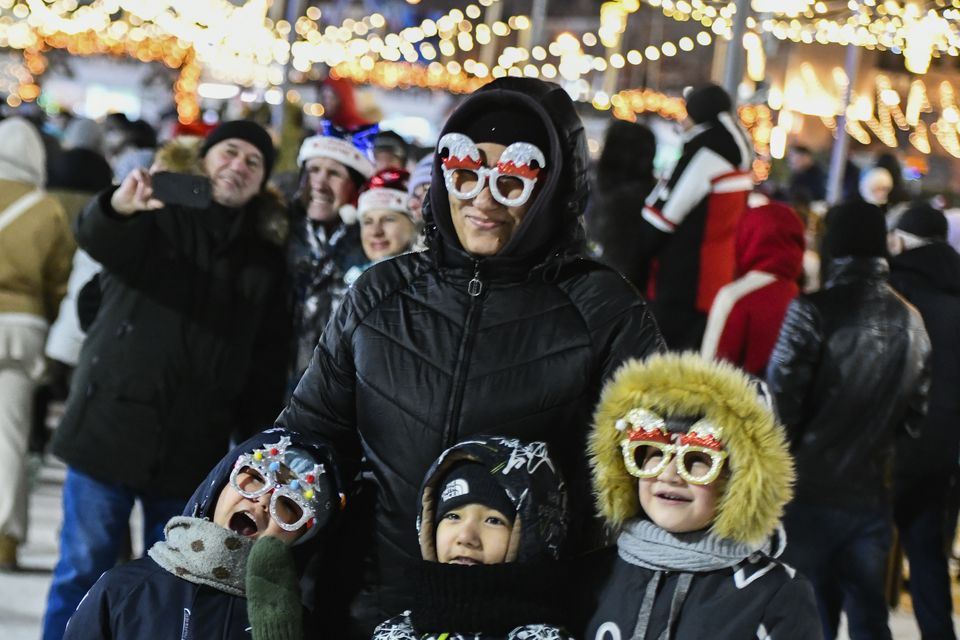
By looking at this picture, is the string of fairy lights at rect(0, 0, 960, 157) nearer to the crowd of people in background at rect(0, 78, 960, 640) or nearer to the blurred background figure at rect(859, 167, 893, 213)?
the blurred background figure at rect(859, 167, 893, 213)

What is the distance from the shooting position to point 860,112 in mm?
21484

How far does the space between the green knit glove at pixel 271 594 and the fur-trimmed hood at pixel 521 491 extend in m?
0.28

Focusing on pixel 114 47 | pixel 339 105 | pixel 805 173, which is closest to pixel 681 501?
pixel 339 105

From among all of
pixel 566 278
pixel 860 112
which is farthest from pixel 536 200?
pixel 860 112

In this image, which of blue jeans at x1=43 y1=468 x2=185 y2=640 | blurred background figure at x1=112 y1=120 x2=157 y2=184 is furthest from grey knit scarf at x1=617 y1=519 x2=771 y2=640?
blurred background figure at x1=112 y1=120 x2=157 y2=184

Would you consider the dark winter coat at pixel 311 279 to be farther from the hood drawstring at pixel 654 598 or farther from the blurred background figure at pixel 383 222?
the hood drawstring at pixel 654 598

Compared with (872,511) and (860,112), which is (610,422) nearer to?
(872,511)

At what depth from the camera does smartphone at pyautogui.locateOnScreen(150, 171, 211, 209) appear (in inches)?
185

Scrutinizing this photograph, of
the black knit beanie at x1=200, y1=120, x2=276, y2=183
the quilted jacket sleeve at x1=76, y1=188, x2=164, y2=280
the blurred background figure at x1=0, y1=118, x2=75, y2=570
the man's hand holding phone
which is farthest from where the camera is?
the blurred background figure at x1=0, y1=118, x2=75, y2=570

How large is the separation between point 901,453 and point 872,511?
126 centimetres

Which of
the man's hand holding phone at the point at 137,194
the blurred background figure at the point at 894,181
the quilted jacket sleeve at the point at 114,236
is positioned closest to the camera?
the man's hand holding phone at the point at 137,194

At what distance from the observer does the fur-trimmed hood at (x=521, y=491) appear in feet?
9.11

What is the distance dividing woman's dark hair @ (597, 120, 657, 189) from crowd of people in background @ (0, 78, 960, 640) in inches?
0.7

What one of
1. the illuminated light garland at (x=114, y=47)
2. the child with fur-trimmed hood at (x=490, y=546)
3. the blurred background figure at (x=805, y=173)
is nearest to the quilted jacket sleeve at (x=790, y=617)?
the child with fur-trimmed hood at (x=490, y=546)
